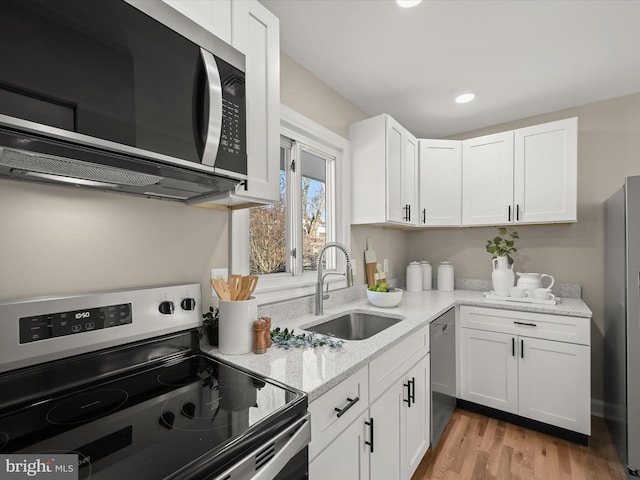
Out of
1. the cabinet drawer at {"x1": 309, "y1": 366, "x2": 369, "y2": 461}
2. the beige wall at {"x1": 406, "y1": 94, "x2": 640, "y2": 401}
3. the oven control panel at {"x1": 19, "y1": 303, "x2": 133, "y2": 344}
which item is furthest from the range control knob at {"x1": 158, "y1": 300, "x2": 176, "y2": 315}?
the beige wall at {"x1": 406, "y1": 94, "x2": 640, "y2": 401}

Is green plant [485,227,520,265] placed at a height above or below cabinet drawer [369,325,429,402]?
above

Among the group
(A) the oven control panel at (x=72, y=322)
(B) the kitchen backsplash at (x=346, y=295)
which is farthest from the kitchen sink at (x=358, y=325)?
(A) the oven control panel at (x=72, y=322)

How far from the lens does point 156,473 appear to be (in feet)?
1.89

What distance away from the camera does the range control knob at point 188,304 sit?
1.21m

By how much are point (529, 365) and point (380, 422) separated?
4.87 ft

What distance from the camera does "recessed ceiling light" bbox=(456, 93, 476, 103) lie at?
2.38m

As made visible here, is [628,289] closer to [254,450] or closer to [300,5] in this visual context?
[254,450]

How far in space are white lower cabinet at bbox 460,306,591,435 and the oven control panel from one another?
233 centimetres

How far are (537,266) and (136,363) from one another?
307cm

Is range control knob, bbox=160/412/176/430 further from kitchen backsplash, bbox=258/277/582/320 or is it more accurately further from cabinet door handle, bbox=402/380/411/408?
cabinet door handle, bbox=402/380/411/408

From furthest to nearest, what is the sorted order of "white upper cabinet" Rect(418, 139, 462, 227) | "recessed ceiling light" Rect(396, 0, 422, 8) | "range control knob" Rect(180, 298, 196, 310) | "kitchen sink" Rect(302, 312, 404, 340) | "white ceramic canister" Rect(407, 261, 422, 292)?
1. "white ceramic canister" Rect(407, 261, 422, 292)
2. "white upper cabinet" Rect(418, 139, 462, 227)
3. "kitchen sink" Rect(302, 312, 404, 340)
4. "recessed ceiling light" Rect(396, 0, 422, 8)
5. "range control knob" Rect(180, 298, 196, 310)

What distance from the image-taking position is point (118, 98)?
74cm

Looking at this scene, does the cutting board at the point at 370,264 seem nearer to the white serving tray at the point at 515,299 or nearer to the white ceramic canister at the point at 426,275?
the white ceramic canister at the point at 426,275

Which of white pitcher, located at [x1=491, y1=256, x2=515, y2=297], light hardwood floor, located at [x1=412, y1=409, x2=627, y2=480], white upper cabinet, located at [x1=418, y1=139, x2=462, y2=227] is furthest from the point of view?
white upper cabinet, located at [x1=418, y1=139, x2=462, y2=227]
